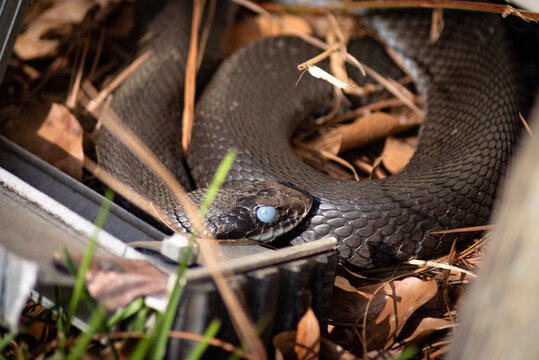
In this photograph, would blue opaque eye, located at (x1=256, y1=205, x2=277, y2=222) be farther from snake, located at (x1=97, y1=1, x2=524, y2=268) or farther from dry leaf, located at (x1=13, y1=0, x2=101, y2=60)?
dry leaf, located at (x1=13, y1=0, x2=101, y2=60)

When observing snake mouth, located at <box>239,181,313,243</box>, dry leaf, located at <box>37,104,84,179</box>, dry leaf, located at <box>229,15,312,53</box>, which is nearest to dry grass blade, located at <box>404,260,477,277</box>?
snake mouth, located at <box>239,181,313,243</box>

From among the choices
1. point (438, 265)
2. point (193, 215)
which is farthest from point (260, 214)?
point (438, 265)

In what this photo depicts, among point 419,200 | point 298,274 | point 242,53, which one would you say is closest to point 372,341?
point 298,274

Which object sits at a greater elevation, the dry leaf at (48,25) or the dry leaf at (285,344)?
the dry leaf at (48,25)

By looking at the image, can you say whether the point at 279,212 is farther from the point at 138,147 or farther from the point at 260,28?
the point at 260,28

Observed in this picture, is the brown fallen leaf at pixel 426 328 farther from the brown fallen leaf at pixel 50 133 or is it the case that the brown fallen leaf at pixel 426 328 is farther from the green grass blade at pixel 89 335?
the brown fallen leaf at pixel 50 133

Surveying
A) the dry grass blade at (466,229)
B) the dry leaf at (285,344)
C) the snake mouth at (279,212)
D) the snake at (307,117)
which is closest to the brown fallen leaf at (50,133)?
the snake at (307,117)

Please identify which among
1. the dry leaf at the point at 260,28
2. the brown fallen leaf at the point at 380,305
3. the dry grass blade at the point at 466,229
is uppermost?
the dry leaf at the point at 260,28
